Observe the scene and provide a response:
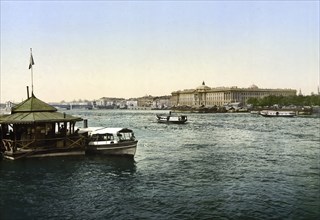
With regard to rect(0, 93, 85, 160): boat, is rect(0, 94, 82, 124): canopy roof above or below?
above

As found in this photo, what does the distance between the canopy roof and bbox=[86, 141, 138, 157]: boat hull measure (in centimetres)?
350

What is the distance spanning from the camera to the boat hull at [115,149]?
121 ft

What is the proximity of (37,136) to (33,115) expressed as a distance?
2038mm

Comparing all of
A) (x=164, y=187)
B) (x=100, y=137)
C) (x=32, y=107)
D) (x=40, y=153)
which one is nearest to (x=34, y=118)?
(x=32, y=107)

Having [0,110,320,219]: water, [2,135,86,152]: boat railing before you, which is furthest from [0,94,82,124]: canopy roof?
[0,110,320,219]: water

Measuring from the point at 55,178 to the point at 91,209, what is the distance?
27.5 feet

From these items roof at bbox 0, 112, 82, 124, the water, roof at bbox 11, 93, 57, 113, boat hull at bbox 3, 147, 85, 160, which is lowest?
the water

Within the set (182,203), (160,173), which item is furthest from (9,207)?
(160,173)

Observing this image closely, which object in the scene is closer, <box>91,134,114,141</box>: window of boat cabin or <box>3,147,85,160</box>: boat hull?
<box>3,147,85,160</box>: boat hull

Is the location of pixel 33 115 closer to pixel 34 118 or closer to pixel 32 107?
pixel 34 118

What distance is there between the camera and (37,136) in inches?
1423

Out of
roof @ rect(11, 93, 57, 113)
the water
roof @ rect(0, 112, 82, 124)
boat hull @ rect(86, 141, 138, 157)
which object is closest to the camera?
the water

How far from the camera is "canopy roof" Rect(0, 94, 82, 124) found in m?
34.8

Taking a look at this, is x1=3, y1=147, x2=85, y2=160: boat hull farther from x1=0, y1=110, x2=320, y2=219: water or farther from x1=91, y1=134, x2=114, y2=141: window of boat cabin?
x1=91, y1=134, x2=114, y2=141: window of boat cabin
